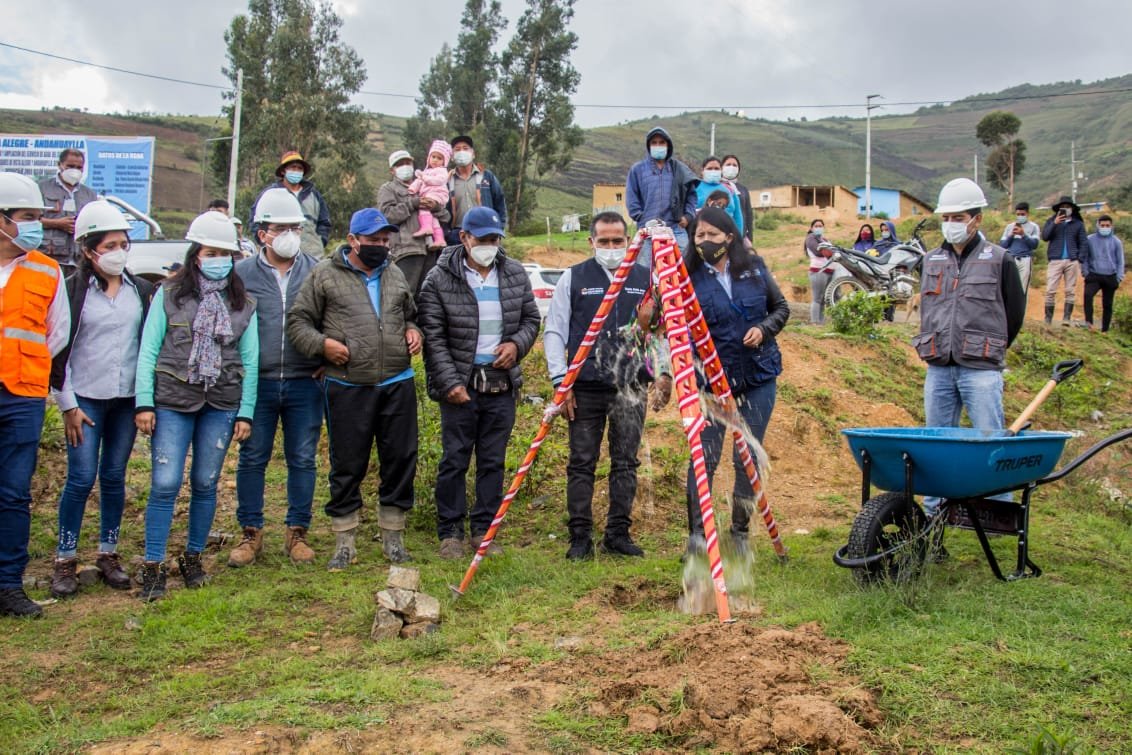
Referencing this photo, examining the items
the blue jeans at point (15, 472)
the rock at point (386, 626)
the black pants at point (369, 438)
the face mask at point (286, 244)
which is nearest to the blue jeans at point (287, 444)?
the black pants at point (369, 438)

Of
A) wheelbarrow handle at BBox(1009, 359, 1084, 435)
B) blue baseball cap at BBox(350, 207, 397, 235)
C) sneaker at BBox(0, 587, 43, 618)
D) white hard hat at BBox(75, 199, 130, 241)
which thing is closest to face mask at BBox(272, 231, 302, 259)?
blue baseball cap at BBox(350, 207, 397, 235)

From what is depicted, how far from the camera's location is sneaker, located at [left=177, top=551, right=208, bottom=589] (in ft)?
18.4

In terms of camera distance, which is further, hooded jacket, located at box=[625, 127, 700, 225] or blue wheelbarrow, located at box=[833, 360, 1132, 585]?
hooded jacket, located at box=[625, 127, 700, 225]

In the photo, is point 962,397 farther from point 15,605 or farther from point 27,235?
point 15,605

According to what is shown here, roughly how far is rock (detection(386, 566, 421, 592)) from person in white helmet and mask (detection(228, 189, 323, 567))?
4.64 ft

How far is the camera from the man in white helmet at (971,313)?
5785 mm

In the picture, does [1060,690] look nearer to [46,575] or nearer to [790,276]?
[46,575]

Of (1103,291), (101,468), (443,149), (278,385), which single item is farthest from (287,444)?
(1103,291)

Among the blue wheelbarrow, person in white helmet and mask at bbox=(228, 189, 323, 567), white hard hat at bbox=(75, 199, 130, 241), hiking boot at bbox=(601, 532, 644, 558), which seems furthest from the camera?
hiking boot at bbox=(601, 532, 644, 558)

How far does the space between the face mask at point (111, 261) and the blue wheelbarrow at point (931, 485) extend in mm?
4167

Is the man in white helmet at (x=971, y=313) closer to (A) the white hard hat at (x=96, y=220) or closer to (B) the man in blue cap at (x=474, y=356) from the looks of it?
(B) the man in blue cap at (x=474, y=356)

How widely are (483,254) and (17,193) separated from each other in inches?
103

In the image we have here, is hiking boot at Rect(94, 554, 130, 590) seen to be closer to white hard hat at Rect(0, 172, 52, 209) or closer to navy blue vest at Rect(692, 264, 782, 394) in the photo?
white hard hat at Rect(0, 172, 52, 209)

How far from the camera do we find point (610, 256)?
19.7 ft
